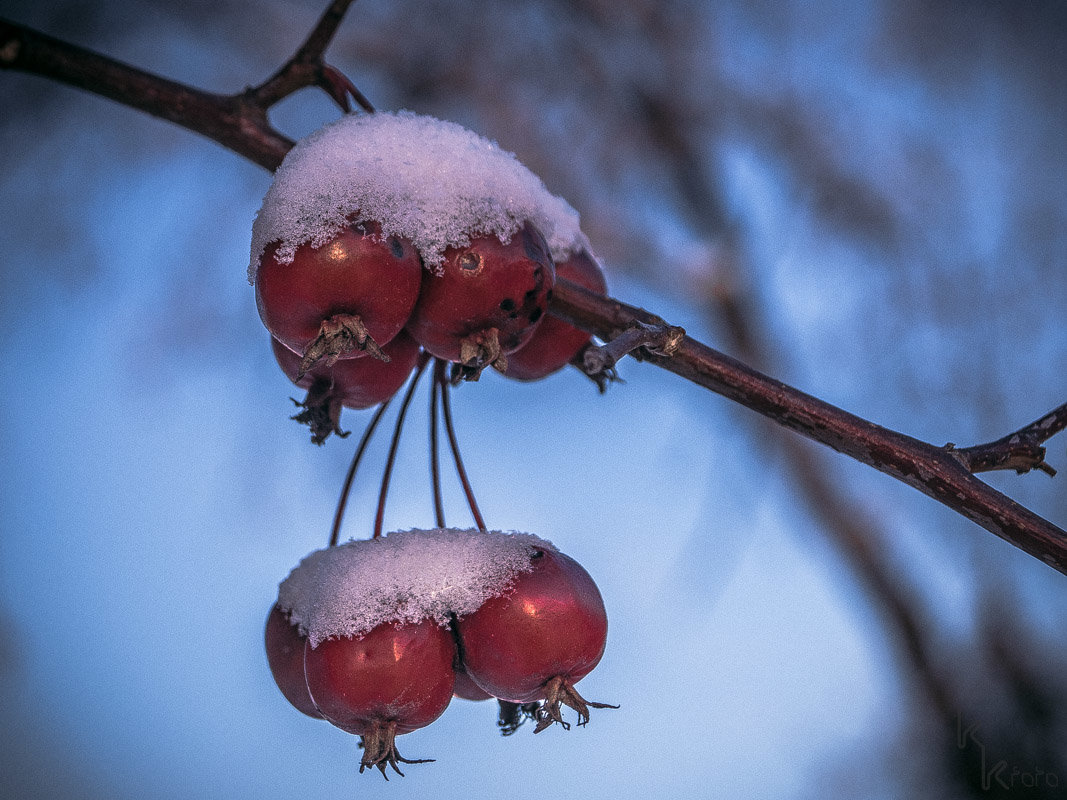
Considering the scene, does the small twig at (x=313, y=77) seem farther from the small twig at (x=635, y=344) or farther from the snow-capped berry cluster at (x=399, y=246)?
the small twig at (x=635, y=344)

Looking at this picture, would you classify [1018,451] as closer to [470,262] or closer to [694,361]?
[694,361]

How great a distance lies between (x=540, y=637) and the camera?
464 millimetres

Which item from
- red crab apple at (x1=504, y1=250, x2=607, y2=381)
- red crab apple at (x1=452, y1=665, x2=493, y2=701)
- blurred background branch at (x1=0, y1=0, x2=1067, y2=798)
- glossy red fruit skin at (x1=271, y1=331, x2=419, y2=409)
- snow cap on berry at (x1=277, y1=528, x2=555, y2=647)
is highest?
blurred background branch at (x1=0, y1=0, x2=1067, y2=798)

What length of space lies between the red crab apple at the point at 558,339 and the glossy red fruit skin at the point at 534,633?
191mm

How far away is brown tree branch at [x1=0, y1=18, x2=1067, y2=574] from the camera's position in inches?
20.4

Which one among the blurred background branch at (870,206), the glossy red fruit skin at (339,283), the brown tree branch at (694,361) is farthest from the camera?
A: the blurred background branch at (870,206)

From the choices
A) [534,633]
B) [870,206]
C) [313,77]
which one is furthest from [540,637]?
[870,206]

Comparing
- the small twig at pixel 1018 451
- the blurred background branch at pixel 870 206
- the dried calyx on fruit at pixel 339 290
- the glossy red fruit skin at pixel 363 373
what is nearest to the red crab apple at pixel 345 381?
the glossy red fruit skin at pixel 363 373

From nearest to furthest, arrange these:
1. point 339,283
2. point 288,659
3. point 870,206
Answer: point 339,283, point 288,659, point 870,206

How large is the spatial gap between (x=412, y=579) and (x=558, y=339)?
23 cm

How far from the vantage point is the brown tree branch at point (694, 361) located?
1.70 feet

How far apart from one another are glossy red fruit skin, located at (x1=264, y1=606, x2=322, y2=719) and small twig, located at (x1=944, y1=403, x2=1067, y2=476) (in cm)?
48

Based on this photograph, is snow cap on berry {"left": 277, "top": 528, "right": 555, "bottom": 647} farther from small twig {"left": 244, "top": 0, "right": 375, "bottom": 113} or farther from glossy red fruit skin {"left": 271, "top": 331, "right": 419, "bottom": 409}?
small twig {"left": 244, "top": 0, "right": 375, "bottom": 113}

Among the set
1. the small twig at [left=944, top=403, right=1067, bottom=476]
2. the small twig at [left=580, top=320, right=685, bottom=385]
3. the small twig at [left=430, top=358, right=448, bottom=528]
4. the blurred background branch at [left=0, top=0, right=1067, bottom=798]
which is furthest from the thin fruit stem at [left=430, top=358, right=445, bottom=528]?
the blurred background branch at [left=0, top=0, right=1067, bottom=798]
